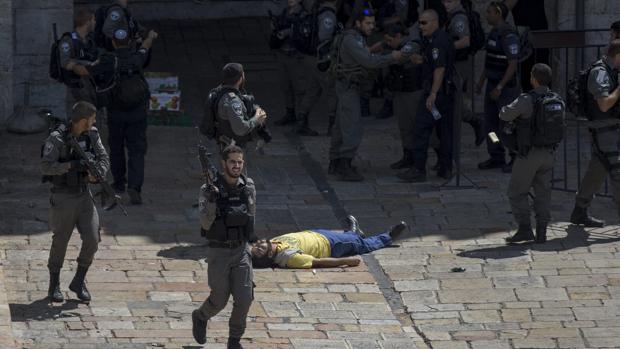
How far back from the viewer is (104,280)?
40.9ft

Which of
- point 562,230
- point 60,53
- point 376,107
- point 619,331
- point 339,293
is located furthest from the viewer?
point 376,107

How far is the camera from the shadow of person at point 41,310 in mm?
11492

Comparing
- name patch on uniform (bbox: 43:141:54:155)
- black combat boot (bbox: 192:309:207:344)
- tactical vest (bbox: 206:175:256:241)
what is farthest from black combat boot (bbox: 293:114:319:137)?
tactical vest (bbox: 206:175:256:241)

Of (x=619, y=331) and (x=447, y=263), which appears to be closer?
(x=619, y=331)

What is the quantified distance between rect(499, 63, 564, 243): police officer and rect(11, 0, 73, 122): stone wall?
6.42 meters

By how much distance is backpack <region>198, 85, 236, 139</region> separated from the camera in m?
13.3

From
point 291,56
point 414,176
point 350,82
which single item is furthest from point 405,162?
point 291,56

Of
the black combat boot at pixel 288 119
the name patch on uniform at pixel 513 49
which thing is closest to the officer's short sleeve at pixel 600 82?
the name patch on uniform at pixel 513 49

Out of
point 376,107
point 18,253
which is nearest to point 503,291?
point 18,253

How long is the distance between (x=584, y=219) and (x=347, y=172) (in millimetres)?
2788

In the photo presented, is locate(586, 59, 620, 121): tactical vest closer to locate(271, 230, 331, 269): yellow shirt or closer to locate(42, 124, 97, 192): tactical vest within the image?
locate(271, 230, 331, 269): yellow shirt

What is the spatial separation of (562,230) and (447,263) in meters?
1.53

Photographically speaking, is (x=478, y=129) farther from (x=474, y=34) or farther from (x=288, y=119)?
(x=288, y=119)

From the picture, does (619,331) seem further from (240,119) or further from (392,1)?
(392,1)
